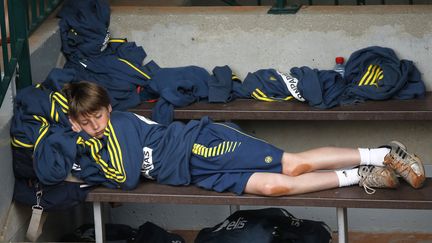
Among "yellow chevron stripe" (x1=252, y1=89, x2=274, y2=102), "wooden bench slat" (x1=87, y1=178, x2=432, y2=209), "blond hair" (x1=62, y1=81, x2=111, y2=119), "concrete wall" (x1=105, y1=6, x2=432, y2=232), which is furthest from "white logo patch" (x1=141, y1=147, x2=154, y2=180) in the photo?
"concrete wall" (x1=105, y1=6, x2=432, y2=232)

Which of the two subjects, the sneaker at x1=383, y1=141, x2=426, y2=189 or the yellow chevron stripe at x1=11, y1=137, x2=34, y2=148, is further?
the yellow chevron stripe at x1=11, y1=137, x2=34, y2=148

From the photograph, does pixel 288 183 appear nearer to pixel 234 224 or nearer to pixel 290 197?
pixel 290 197

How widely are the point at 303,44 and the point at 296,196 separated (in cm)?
119

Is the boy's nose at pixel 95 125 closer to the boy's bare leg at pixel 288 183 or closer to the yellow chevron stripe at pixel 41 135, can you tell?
the yellow chevron stripe at pixel 41 135

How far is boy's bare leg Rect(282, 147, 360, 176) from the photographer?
4621mm

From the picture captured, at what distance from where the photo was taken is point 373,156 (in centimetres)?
470

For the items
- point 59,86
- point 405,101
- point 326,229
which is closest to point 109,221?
point 59,86

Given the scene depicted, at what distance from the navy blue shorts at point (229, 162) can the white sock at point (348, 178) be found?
30 cm

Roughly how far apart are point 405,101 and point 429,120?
0.81 feet

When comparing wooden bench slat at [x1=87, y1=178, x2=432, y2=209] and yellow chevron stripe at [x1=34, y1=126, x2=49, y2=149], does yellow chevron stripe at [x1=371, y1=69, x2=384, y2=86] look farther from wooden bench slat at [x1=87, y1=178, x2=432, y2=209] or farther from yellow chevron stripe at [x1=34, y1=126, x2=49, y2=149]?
yellow chevron stripe at [x1=34, y1=126, x2=49, y2=149]

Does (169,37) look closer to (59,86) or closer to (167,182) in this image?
(59,86)

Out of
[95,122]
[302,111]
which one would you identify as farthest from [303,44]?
[95,122]

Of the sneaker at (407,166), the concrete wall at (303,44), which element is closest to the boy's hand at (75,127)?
the concrete wall at (303,44)

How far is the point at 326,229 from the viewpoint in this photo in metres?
4.85
